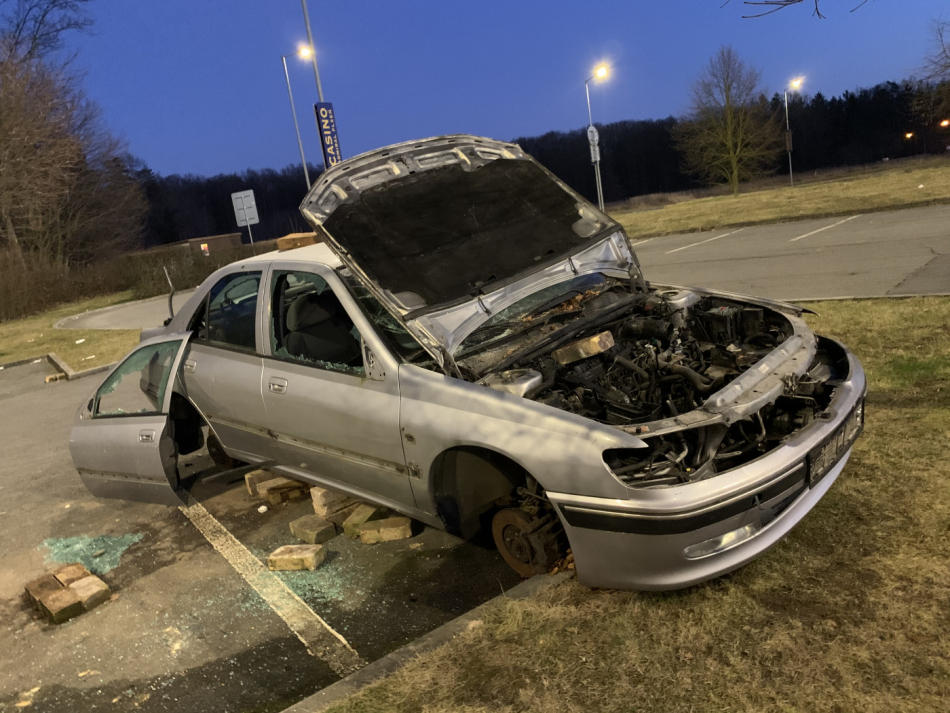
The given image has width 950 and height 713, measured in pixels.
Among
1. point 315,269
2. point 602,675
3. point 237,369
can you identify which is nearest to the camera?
point 602,675

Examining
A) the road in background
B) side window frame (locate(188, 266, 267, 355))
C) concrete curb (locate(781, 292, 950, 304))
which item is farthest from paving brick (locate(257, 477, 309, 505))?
concrete curb (locate(781, 292, 950, 304))

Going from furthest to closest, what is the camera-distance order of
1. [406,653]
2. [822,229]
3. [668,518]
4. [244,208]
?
[244,208]
[822,229]
[406,653]
[668,518]

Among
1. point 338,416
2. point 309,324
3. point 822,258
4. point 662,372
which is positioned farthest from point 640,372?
point 822,258

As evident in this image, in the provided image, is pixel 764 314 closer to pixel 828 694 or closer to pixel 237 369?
pixel 828 694

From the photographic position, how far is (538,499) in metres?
3.35

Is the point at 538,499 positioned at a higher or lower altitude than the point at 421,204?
lower

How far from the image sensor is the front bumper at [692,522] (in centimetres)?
280

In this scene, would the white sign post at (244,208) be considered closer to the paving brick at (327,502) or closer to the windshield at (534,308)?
the paving brick at (327,502)

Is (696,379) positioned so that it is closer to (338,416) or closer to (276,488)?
(338,416)

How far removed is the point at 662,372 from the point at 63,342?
15.8m

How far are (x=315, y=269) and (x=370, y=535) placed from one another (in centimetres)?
167

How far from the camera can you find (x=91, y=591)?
4078 mm

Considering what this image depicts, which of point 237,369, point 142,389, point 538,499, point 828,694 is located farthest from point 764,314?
point 142,389

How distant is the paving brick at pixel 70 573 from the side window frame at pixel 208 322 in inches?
64.2
